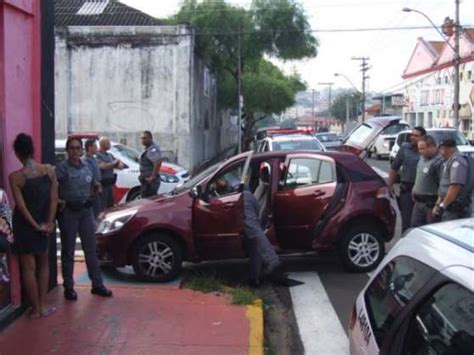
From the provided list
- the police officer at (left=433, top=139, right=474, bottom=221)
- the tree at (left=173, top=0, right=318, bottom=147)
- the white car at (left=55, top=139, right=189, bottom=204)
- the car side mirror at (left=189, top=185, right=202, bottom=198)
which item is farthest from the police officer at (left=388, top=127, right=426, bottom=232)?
the tree at (left=173, top=0, right=318, bottom=147)

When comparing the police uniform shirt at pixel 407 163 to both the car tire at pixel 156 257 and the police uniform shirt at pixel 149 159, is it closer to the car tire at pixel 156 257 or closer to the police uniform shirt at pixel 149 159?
the car tire at pixel 156 257

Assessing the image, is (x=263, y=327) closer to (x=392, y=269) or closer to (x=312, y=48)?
(x=392, y=269)

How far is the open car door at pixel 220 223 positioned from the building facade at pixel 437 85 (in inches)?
1515

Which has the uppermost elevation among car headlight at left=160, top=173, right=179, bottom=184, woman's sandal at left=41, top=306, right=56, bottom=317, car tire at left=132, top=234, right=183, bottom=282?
car headlight at left=160, top=173, right=179, bottom=184

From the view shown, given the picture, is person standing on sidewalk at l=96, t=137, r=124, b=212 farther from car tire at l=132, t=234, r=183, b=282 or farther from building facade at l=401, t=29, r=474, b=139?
building facade at l=401, t=29, r=474, b=139

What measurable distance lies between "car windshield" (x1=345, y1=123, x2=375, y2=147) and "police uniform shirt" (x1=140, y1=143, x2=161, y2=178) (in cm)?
342

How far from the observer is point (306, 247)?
8.24m

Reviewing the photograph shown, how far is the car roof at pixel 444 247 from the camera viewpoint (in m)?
2.42

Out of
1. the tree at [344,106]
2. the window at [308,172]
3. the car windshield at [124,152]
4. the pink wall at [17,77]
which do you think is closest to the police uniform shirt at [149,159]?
the window at [308,172]

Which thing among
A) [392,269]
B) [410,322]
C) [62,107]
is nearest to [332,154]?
[392,269]

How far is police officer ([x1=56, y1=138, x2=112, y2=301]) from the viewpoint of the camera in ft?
21.4

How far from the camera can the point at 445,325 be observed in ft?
7.87

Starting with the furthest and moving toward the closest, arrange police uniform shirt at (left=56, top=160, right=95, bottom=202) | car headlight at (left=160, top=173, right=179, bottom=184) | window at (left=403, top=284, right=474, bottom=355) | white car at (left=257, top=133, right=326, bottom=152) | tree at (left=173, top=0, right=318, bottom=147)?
tree at (left=173, top=0, right=318, bottom=147)
white car at (left=257, top=133, right=326, bottom=152)
car headlight at (left=160, top=173, right=179, bottom=184)
police uniform shirt at (left=56, top=160, right=95, bottom=202)
window at (left=403, top=284, right=474, bottom=355)

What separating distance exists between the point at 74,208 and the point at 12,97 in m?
1.23
